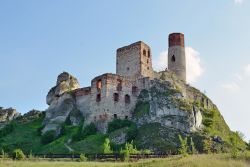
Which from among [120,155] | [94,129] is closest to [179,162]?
[120,155]

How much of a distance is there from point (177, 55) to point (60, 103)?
22014mm

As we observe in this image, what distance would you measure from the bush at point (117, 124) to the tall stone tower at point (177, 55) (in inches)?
733

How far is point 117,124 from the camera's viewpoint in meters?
64.5

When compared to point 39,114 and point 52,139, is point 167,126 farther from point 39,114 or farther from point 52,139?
point 39,114

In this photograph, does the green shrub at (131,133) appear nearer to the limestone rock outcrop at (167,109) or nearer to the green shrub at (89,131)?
the limestone rock outcrop at (167,109)

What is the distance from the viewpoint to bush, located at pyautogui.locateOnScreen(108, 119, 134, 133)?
64.1 meters

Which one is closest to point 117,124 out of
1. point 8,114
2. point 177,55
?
point 177,55

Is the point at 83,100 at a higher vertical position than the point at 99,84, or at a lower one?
lower

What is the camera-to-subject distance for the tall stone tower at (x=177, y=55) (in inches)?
3177

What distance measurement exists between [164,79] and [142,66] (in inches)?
154

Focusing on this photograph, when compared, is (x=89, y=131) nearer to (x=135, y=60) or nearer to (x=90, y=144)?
(x=90, y=144)

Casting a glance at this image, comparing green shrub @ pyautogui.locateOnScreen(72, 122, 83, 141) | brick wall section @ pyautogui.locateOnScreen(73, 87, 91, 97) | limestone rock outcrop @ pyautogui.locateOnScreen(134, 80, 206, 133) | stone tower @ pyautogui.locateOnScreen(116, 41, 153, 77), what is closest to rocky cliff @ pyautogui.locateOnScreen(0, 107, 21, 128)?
→ brick wall section @ pyautogui.locateOnScreen(73, 87, 91, 97)

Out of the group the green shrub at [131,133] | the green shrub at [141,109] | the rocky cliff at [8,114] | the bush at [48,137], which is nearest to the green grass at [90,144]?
the green shrub at [131,133]

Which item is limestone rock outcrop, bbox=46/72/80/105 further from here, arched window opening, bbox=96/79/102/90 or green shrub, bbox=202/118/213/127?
green shrub, bbox=202/118/213/127
